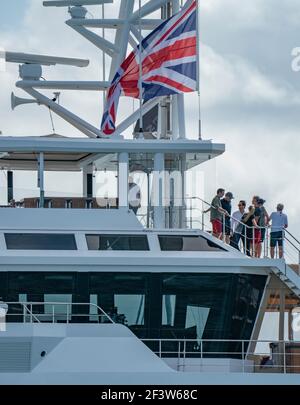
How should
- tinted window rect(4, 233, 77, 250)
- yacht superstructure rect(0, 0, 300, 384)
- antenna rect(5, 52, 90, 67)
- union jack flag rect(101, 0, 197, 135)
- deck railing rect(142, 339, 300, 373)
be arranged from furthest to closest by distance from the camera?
antenna rect(5, 52, 90, 67), union jack flag rect(101, 0, 197, 135), tinted window rect(4, 233, 77, 250), deck railing rect(142, 339, 300, 373), yacht superstructure rect(0, 0, 300, 384)

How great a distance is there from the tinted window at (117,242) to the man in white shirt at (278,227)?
2913 mm

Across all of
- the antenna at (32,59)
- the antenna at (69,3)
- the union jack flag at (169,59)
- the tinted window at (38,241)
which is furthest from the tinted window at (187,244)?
the antenna at (69,3)

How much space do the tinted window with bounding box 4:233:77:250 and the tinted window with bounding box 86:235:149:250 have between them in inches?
16.4

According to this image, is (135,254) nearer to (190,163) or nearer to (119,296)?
(119,296)

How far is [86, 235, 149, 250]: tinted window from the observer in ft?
121

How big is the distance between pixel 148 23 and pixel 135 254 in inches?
277

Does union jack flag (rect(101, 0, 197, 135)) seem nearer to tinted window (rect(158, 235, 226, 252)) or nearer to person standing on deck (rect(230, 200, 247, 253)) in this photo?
person standing on deck (rect(230, 200, 247, 253))

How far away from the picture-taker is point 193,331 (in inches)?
1430

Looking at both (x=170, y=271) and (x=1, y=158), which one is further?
(x=1, y=158)

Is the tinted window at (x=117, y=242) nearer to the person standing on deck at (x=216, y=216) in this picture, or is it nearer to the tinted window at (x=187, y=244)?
the tinted window at (x=187, y=244)

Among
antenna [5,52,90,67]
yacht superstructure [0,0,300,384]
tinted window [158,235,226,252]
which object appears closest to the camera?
yacht superstructure [0,0,300,384]

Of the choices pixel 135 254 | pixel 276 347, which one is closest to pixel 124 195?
pixel 135 254

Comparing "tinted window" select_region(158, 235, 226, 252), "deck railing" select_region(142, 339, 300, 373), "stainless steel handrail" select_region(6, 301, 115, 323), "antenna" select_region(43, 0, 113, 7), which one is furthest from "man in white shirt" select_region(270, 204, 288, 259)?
"antenna" select_region(43, 0, 113, 7)
